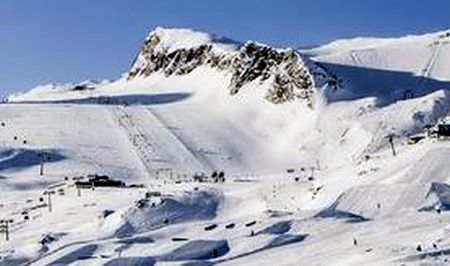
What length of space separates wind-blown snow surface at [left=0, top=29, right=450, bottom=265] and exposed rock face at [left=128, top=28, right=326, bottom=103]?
1314 mm

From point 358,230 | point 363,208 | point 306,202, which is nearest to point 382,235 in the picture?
point 358,230

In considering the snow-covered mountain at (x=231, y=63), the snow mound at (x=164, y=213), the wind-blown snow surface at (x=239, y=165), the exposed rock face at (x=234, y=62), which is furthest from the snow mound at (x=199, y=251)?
the exposed rock face at (x=234, y=62)

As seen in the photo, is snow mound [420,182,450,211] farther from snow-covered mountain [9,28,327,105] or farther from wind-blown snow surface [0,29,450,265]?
snow-covered mountain [9,28,327,105]

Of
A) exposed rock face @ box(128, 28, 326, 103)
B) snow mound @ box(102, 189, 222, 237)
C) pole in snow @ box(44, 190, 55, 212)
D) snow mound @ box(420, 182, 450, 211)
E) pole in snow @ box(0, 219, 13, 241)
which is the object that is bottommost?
snow mound @ box(420, 182, 450, 211)

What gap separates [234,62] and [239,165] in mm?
41435

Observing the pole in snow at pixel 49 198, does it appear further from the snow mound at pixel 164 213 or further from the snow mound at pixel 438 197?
the snow mound at pixel 438 197

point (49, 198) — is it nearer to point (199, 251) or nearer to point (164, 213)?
point (164, 213)

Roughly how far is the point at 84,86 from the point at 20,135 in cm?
5921

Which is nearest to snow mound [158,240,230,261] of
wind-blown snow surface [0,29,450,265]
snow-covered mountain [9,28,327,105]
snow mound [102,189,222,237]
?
wind-blown snow surface [0,29,450,265]

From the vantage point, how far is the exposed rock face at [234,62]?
131m

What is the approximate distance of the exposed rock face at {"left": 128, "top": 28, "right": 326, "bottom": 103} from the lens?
13138 cm

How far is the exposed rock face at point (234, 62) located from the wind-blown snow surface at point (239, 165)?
1.31 metres

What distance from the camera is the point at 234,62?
146m

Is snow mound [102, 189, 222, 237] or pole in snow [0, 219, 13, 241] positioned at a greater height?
pole in snow [0, 219, 13, 241]
